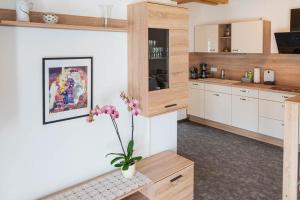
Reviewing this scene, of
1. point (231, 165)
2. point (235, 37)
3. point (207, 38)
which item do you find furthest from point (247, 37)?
point (231, 165)

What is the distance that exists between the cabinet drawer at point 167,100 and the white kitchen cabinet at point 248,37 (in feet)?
8.15

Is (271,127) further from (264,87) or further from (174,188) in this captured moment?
(174,188)

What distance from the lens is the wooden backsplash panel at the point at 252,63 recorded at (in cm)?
454

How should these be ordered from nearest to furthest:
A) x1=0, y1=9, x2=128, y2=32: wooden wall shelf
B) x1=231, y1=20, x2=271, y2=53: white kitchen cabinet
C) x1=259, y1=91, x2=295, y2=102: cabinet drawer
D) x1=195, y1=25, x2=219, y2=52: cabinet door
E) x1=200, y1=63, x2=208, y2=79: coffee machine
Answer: x1=0, y1=9, x2=128, y2=32: wooden wall shelf < x1=259, y1=91, x2=295, y2=102: cabinet drawer < x1=231, y1=20, x2=271, y2=53: white kitchen cabinet < x1=195, y1=25, x2=219, y2=52: cabinet door < x1=200, y1=63, x2=208, y2=79: coffee machine

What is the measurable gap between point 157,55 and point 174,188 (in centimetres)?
126

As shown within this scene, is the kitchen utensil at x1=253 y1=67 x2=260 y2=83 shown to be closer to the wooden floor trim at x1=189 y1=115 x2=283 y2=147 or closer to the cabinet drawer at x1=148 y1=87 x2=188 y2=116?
the wooden floor trim at x1=189 y1=115 x2=283 y2=147

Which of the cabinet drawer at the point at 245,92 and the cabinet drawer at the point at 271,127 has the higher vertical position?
the cabinet drawer at the point at 245,92

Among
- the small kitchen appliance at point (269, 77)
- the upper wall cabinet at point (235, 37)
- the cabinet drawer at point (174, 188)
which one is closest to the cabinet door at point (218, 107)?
the small kitchen appliance at point (269, 77)

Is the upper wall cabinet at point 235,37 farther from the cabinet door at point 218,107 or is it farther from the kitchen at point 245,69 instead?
the cabinet door at point 218,107

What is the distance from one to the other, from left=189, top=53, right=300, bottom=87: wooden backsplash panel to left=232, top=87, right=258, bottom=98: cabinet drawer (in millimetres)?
583

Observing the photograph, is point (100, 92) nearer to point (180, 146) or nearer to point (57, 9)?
point (57, 9)

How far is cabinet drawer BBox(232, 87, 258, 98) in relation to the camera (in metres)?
4.57

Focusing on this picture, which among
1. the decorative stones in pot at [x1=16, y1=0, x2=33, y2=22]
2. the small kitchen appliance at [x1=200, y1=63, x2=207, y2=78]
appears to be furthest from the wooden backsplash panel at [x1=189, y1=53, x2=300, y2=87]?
the decorative stones in pot at [x1=16, y1=0, x2=33, y2=22]

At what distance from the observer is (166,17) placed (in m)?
2.44
